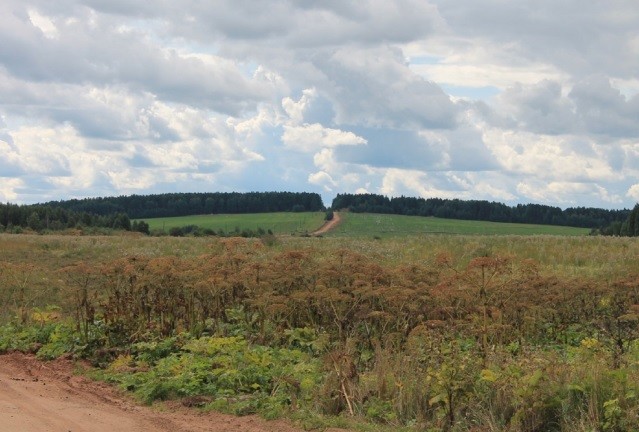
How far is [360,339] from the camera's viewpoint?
11797 millimetres

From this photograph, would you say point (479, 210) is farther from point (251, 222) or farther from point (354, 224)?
point (251, 222)

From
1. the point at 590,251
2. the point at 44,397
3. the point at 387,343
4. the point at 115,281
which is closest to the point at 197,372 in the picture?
the point at 44,397

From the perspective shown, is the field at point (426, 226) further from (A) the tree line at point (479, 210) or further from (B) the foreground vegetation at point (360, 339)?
(B) the foreground vegetation at point (360, 339)

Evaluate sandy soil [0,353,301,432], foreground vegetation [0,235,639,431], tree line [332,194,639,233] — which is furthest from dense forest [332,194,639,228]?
sandy soil [0,353,301,432]

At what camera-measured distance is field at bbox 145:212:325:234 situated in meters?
92.9

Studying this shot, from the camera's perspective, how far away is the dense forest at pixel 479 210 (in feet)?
347

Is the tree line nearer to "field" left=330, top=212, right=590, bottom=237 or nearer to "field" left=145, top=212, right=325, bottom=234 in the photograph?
"field" left=330, top=212, right=590, bottom=237

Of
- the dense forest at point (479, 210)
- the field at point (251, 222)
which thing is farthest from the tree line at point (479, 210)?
the field at point (251, 222)

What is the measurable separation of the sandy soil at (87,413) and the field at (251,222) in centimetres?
7692

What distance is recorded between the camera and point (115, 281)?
550 inches

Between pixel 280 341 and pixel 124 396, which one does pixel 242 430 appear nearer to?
pixel 124 396

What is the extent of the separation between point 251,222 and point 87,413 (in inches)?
3652

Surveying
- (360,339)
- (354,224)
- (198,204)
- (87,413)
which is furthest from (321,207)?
(87,413)

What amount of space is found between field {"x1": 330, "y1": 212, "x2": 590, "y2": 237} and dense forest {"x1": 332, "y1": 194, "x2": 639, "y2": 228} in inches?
196
